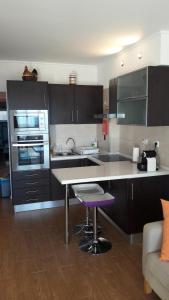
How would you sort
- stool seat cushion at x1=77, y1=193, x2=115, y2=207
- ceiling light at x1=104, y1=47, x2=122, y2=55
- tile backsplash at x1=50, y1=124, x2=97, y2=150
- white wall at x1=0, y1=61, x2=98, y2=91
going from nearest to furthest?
1. stool seat cushion at x1=77, y1=193, x2=115, y2=207
2. ceiling light at x1=104, y1=47, x2=122, y2=55
3. white wall at x1=0, y1=61, x2=98, y2=91
4. tile backsplash at x1=50, y1=124, x2=97, y2=150

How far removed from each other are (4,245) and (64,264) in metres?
0.88

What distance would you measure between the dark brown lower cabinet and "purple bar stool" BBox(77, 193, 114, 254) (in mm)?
250

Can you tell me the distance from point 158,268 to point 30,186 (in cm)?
269

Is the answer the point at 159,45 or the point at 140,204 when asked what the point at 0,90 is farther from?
the point at 140,204

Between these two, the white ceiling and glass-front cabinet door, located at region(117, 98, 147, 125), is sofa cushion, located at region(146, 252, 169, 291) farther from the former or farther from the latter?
the white ceiling

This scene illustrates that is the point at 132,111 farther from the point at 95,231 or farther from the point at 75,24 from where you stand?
the point at 95,231

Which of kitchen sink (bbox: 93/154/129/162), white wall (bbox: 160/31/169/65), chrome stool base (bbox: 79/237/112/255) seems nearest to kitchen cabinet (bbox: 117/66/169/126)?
white wall (bbox: 160/31/169/65)

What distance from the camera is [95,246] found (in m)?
3.02

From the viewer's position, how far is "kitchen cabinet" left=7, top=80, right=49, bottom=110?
4.01m

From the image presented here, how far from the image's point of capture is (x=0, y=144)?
23.7 feet

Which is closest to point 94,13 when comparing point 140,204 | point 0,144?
point 140,204

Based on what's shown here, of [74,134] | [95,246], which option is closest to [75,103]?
[74,134]

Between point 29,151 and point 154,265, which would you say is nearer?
point 154,265

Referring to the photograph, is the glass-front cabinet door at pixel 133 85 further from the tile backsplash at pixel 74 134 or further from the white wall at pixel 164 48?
the tile backsplash at pixel 74 134
